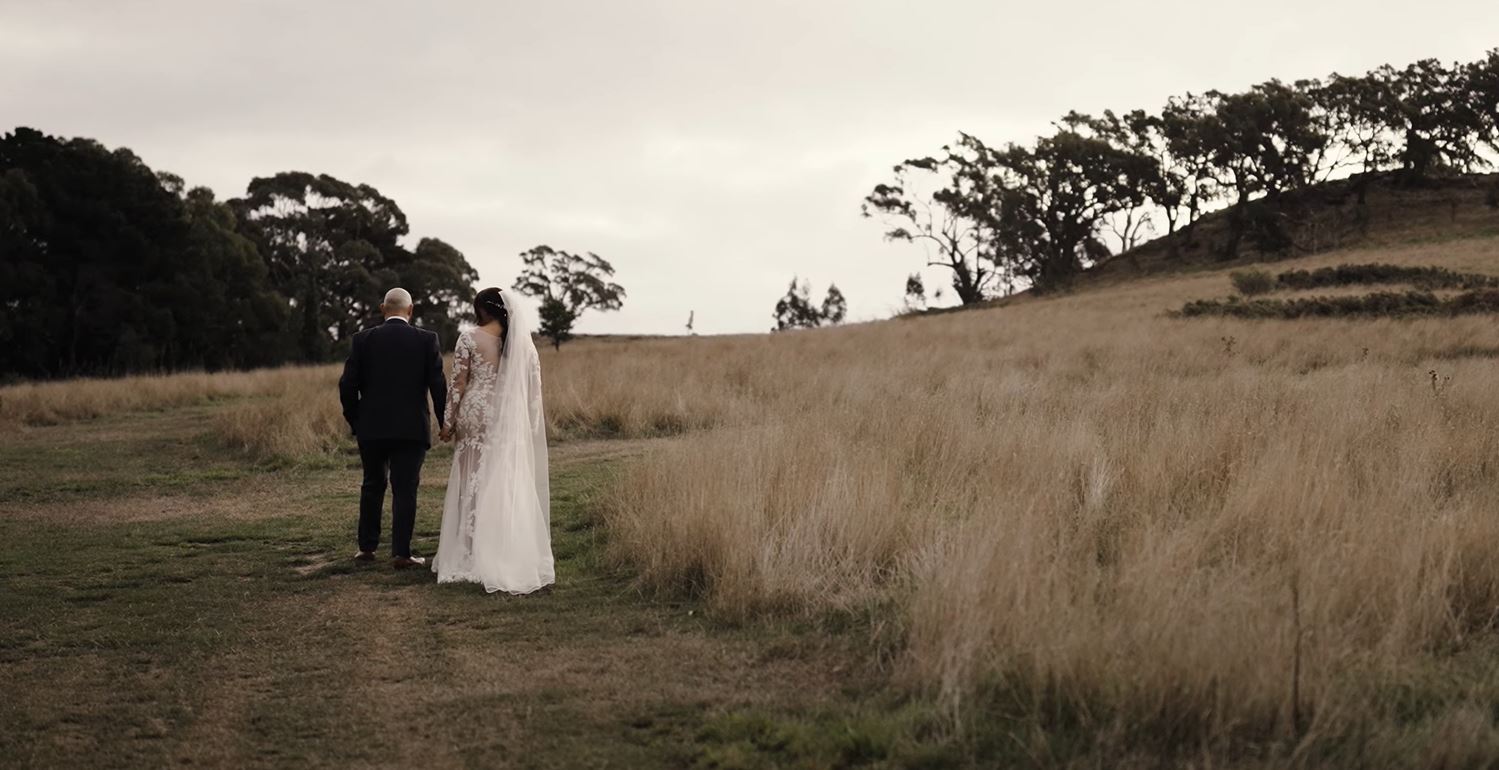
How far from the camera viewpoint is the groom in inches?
327

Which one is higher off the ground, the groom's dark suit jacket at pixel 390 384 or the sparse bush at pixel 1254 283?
the sparse bush at pixel 1254 283

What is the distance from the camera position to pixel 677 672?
5359 millimetres

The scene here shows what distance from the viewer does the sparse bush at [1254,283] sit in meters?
38.4

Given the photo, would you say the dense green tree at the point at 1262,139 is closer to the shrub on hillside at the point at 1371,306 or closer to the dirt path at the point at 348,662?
the shrub on hillside at the point at 1371,306

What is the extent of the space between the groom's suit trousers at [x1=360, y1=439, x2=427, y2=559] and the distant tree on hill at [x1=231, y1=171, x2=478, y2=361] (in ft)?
147

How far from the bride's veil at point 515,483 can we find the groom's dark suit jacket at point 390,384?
71 cm

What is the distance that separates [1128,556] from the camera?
5.88 meters

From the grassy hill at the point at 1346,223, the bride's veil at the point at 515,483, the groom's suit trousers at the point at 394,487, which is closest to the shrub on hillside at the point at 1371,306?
the bride's veil at the point at 515,483

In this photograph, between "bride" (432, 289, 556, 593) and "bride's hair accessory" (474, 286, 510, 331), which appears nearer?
"bride" (432, 289, 556, 593)

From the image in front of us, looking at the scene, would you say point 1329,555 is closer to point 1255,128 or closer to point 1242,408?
point 1242,408

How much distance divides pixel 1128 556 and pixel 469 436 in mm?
4577

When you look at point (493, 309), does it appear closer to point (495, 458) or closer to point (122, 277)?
point (495, 458)

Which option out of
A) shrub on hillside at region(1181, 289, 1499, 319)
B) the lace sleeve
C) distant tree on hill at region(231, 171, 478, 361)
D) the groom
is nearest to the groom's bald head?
the groom

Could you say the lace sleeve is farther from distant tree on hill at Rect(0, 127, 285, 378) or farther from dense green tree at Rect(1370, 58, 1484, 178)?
→ dense green tree at Rect(1370, 58, 1484, 178)
